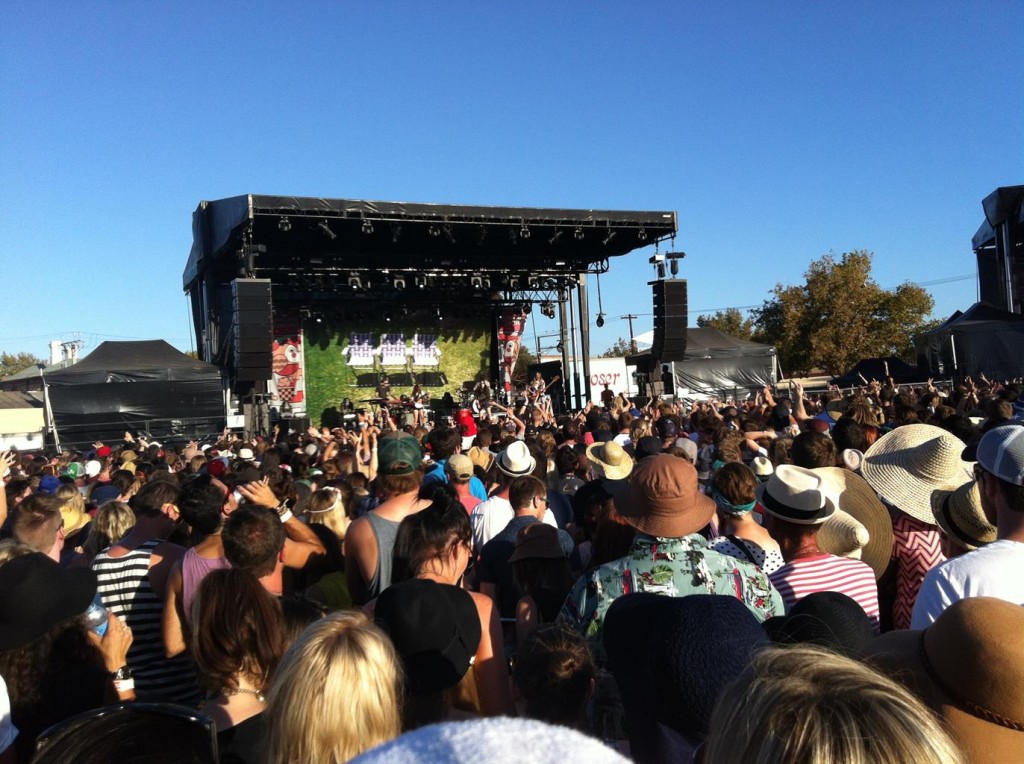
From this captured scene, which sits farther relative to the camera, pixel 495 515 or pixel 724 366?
pixel 724 366

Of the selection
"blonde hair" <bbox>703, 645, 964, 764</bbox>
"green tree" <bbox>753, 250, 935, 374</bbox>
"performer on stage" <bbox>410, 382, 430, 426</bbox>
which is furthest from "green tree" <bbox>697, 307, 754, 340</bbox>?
"blonde hair" <bbox>703, 645, 964, 764</bbox>

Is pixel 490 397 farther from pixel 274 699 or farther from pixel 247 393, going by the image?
pixel 274 699

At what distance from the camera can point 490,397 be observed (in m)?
22.5

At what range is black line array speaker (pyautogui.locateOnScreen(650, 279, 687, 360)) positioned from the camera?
19.3 meters

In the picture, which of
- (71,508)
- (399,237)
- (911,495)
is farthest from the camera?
(399,237)

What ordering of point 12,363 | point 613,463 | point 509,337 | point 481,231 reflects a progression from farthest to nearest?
point 12,363, point 509,337, point 481,231, point 613,463

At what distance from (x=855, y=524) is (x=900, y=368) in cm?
2451

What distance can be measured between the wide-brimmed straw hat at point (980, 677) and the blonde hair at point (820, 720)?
25 cm

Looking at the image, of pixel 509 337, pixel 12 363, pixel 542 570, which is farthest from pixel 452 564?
pixel 12 363

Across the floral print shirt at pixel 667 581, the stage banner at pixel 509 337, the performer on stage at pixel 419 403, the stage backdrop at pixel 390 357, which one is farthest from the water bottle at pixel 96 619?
the stage banner at pixel 509 337

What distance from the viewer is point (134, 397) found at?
18.8 meters

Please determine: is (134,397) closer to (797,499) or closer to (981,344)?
(797,499)

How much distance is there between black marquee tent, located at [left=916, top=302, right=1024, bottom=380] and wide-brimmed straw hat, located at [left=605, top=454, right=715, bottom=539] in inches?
771

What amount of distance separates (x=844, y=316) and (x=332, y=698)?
39.2m
